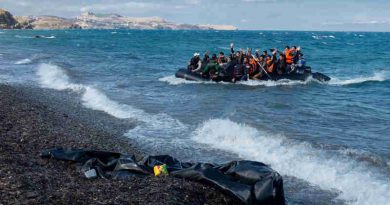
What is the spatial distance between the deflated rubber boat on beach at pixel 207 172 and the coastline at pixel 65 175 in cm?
15

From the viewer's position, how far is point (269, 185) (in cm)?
662

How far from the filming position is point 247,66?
77.2 ft

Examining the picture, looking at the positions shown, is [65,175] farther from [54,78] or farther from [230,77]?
[54,78]

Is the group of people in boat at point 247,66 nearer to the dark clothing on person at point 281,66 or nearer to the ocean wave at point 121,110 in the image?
the dark clothing on person at point 281,66

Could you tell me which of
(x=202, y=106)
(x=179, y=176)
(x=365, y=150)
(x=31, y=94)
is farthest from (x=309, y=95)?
(x=179, y=176)

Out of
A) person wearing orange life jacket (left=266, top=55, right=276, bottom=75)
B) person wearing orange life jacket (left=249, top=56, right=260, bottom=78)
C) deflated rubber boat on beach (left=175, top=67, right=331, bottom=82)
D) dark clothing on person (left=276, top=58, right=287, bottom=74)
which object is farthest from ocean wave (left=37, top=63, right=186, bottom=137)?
dark clothing on person (left=276, top=58, right=287, bottom=74)

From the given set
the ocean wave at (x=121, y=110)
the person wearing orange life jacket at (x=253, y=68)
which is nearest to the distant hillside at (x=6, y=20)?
the ocean wave at (x=121, y=110)

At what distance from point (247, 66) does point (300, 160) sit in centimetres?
1403

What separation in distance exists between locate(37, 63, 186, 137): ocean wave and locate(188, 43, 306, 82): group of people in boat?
6.28 m

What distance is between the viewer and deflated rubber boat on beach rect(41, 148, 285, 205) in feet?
21.7

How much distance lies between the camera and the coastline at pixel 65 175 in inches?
246

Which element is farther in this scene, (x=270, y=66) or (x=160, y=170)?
(x=270, y=66)

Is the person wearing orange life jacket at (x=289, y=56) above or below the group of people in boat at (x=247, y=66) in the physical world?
above

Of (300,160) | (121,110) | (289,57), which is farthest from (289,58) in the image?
(300,160)
